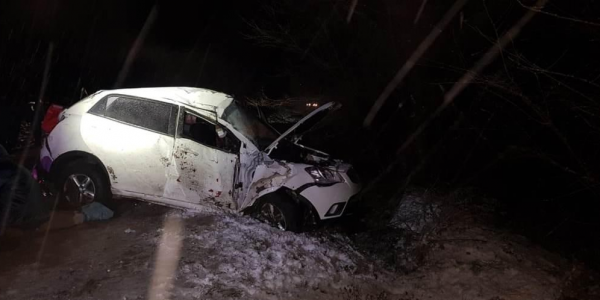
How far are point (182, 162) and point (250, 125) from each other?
1138mm

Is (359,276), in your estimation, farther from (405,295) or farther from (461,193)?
(461,193)

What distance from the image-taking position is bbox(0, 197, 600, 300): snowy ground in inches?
153

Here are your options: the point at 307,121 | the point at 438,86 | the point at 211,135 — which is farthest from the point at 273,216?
the point at 438,86

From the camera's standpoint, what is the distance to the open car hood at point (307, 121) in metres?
5.57

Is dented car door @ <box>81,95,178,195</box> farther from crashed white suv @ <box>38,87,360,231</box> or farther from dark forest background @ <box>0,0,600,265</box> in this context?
dark forest background @ <box>0,0,600,265</box>

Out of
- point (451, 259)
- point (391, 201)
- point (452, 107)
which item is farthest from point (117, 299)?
point (452, 107)

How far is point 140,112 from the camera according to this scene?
18.5 ft

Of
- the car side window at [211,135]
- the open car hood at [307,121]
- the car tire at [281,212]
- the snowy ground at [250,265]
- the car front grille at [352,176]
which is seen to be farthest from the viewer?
the car front grille at [352,176]

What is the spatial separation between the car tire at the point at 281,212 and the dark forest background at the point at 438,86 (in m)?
2.35

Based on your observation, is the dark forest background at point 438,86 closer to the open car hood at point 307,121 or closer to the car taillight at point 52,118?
the open car hood at point 307,121

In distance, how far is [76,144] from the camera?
5.56 metres

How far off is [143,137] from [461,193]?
204 inches

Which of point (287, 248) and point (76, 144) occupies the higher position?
point (76, 144)

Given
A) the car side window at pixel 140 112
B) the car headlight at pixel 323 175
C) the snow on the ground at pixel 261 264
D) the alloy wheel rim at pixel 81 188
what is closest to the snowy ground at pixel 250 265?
the snow on the ground at pixel 261 264
